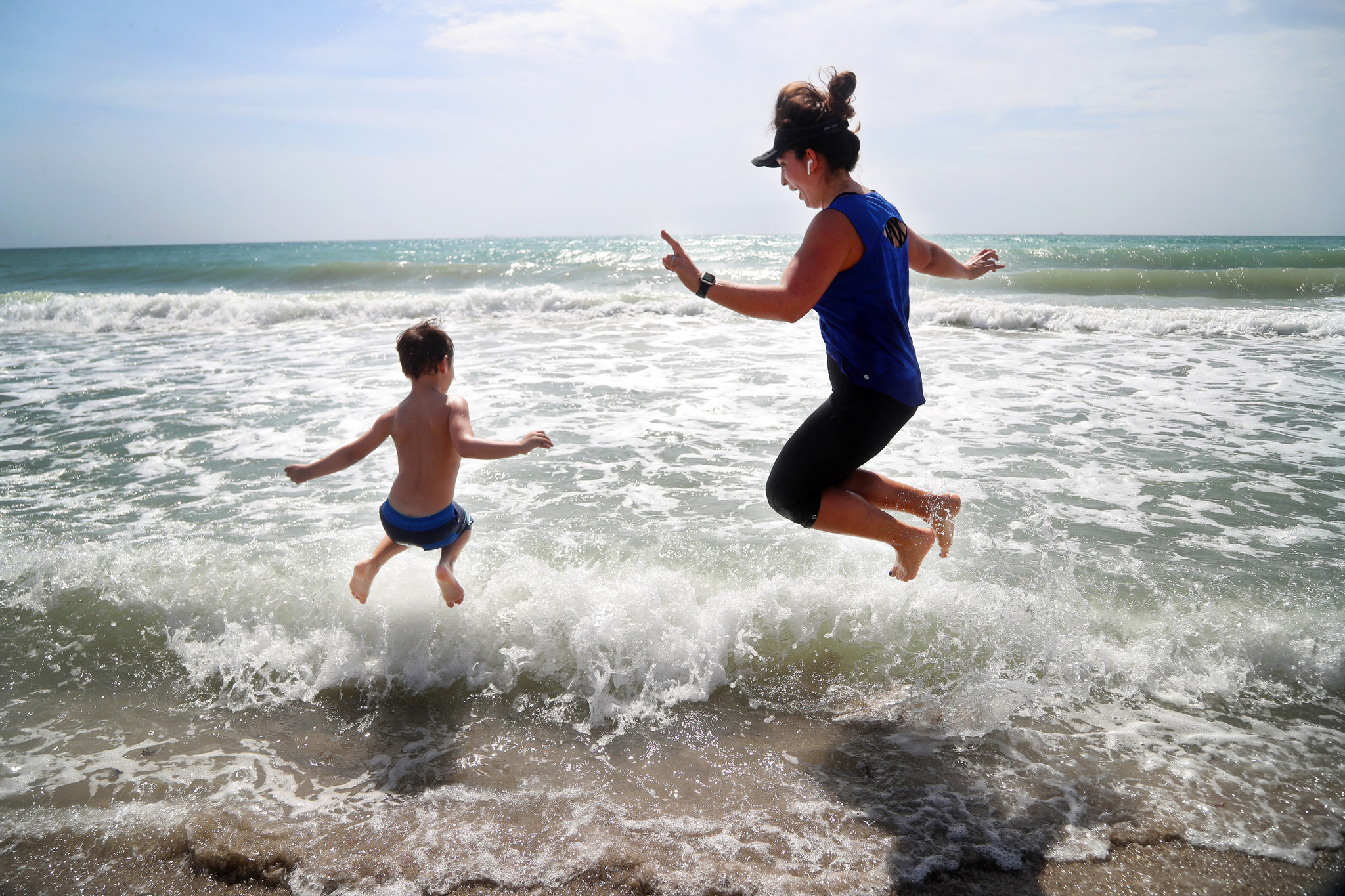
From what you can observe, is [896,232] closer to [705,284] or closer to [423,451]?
[705,284]

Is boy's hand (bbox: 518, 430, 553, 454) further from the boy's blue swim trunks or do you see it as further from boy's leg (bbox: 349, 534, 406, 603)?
boy's leg (bbox: 349, 534, 406, 603)

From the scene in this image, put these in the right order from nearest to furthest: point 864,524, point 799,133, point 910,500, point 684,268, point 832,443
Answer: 1. point 684,268
2. point 799,133
3. point 832,443
4. point 864,524
5. point 910,500

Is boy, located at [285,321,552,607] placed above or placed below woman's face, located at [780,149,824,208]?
below

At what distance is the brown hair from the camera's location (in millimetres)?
2615

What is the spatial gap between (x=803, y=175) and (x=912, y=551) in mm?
1582

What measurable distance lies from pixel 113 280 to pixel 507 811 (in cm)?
3222

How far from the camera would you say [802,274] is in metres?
2.47

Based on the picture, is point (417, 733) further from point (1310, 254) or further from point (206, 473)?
point (1310, 254)

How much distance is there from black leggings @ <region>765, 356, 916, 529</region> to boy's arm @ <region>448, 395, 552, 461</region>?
3.05 ft

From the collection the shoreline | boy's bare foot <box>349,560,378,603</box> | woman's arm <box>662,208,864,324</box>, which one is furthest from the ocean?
woman's arm <box>662,208,864,324</box>

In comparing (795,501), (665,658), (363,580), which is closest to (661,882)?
(665,658)

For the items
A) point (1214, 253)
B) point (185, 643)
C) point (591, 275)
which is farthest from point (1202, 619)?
point (1214, 253)

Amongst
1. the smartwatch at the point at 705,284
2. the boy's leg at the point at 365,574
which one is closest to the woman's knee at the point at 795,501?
the smartwatch at the point at 705,284

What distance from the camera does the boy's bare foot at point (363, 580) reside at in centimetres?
366
